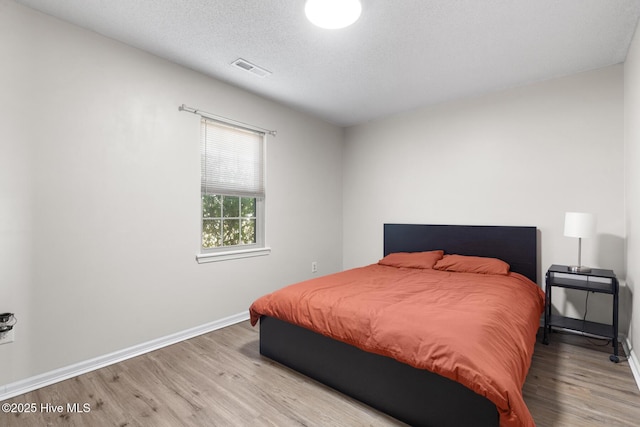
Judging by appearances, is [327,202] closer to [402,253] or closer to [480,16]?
[402,253]

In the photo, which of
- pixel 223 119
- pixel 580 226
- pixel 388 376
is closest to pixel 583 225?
pixel 580 226

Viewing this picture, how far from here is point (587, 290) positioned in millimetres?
2441

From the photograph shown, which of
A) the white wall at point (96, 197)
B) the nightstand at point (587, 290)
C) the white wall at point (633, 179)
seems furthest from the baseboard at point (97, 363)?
the white wall at point (633, 179)

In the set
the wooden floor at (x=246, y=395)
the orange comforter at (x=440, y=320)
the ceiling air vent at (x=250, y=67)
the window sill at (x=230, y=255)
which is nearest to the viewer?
the orange comforter at (x=440, y=320)

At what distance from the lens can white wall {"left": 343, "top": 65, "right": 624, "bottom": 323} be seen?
2.83 metres

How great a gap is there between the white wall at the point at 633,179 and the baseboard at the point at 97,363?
136 inches

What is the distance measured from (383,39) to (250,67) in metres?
1.22

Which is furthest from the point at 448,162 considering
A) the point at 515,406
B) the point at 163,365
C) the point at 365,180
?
the point at 163,365

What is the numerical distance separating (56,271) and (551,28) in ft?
12.9

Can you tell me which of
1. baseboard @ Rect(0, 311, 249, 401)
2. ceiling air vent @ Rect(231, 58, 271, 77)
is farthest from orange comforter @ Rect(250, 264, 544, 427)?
ceiling air vent @ Rect(231, 58, 271, 77)

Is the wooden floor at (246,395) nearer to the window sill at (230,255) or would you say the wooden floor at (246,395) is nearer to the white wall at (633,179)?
the white wall at (633,179)

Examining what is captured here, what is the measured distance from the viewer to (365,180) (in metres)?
4.50

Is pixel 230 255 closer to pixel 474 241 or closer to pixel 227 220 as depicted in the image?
pixel 227 220

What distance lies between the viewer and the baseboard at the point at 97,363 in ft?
6.46
